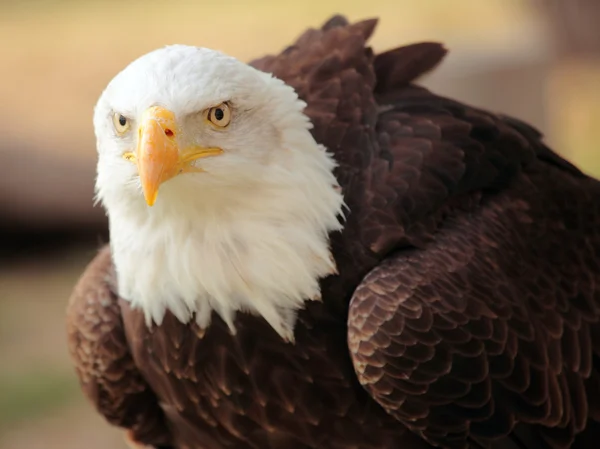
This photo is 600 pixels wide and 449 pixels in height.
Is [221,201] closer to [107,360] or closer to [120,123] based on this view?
[120,123]

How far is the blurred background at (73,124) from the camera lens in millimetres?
7047

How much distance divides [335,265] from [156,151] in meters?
0.81

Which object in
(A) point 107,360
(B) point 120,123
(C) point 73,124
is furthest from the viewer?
(C) point 73,124

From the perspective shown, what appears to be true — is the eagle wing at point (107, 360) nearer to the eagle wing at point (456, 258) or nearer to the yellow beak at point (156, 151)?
the eagle wing at point (456, 258)

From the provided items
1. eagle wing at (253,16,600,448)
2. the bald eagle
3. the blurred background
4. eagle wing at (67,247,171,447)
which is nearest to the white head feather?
the bald eagle

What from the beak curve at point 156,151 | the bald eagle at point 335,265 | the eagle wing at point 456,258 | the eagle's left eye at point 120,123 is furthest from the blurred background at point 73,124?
the beak curve at point 156,151

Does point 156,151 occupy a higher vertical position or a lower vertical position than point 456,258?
higher

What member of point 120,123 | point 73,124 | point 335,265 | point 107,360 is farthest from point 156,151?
point 73,124

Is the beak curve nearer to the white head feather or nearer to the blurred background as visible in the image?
the white head feather

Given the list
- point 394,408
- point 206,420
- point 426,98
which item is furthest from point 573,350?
point 206,420

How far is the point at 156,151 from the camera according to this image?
119 inches

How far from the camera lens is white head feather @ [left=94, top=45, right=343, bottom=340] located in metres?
3.19

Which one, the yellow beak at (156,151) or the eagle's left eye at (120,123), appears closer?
the yellow beak at (156,151)

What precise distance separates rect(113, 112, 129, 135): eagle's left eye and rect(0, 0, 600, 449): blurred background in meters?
3.67
